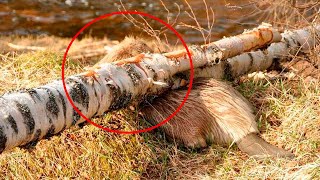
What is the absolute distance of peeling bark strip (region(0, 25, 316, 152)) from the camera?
11.0 ft

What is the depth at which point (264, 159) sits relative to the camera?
3936 millimetres

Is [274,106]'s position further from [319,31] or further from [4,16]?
[4,16]

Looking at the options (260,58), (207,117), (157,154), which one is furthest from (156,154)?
(260,58)

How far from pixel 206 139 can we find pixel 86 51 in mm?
4219

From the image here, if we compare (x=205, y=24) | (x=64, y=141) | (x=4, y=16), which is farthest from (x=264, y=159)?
(x=4, y=16)

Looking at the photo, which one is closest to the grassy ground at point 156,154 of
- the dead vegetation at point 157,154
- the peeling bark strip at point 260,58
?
the dead vegetation at point 157,154

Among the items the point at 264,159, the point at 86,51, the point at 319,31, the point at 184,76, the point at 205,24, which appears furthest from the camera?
the point at 205,24

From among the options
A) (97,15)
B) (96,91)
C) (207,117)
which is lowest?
(207,117)

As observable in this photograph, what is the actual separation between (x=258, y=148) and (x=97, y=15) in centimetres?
858

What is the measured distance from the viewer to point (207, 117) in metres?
4.40

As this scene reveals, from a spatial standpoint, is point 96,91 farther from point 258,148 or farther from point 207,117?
point 258,148

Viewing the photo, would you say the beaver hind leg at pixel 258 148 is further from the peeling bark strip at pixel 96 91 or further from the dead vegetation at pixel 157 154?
the peeling bark strip at pixel 96 91

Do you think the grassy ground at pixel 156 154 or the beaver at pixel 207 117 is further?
the beaver at pixel 207 117

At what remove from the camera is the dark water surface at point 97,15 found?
10914 mm
